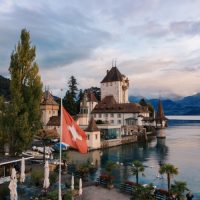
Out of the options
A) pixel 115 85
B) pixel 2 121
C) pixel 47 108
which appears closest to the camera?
pixel 2 121

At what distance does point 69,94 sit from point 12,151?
230 feet

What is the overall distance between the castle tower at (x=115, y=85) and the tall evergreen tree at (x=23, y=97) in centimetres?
7730

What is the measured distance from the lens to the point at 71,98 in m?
99.4

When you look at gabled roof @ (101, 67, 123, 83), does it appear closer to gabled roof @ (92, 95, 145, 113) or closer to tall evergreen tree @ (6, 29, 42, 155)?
gabled roof @ (92, 95, 145, 113)

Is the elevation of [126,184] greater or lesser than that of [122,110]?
lesser

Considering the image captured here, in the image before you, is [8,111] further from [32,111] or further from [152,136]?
[152,136]

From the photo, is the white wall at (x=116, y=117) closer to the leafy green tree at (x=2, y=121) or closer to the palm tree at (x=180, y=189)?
the leafy green tree at (x=2, y=121)

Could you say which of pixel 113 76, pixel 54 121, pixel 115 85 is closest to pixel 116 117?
pixel 115 85

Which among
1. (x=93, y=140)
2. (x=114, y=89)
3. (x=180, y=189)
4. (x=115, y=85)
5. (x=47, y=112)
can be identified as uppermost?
(x=115, y=85)

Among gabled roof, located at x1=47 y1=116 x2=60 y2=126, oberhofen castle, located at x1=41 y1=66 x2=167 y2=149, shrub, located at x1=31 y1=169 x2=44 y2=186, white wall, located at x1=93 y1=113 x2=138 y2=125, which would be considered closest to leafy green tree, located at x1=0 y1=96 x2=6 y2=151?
shrub, located at x1=31 y1=169 x2=44 y2=186

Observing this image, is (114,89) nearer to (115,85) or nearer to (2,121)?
(115,85)

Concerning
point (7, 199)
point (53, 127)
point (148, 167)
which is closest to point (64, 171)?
point (7, 199)

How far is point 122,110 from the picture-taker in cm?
8844

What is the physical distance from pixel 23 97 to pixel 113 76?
266ft
